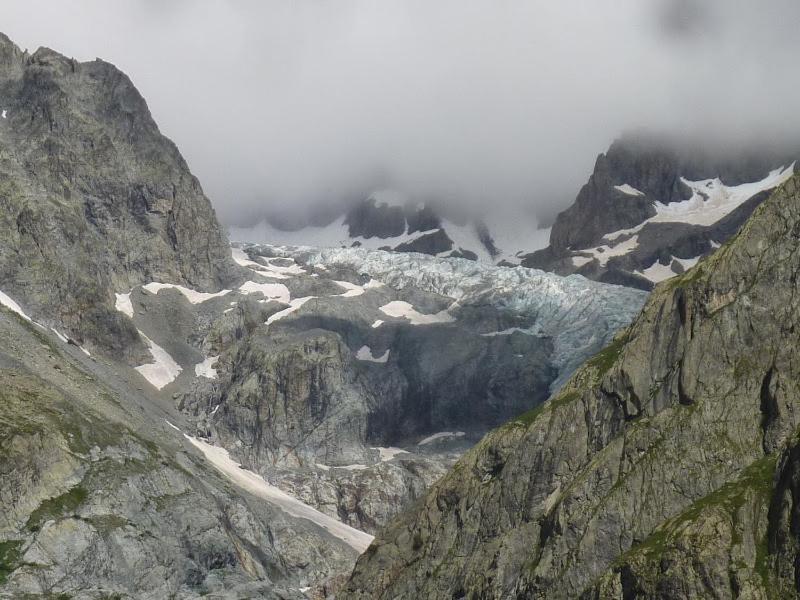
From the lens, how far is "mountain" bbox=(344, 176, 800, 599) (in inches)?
3418

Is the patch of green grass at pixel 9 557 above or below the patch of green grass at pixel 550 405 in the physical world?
below

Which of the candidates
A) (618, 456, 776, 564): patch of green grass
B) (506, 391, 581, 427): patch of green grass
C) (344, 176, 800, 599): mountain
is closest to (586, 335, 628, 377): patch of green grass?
(344, 176, 800, 599): mountain

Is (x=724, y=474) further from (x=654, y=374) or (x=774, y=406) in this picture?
(x=654, y=374)

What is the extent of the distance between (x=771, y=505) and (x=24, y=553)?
94962 millimetres

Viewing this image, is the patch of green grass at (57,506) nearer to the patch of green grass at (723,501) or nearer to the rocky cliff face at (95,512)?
the rocky cliff face at (95,512)

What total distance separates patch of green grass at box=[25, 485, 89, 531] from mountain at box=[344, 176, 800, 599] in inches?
1669

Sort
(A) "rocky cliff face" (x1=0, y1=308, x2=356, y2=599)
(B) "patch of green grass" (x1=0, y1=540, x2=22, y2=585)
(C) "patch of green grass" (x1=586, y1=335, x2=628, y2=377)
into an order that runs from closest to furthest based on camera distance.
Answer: (C) "patch of green grass" (x1=586, y1=335, x2=628, y2=377) → (B) "patch of green grass" (x1=0, y1=540, x2=22, y2=585) → (A) "rocky cliff face" (x1=0, y1=308, x2=356, y2=599)

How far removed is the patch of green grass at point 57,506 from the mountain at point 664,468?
4239cm

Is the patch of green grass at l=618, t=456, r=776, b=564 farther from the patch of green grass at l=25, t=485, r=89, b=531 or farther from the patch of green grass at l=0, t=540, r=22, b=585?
the patch of green grass at l=25, t=485, r=89, b=531

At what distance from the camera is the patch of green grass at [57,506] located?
14425 centimetres

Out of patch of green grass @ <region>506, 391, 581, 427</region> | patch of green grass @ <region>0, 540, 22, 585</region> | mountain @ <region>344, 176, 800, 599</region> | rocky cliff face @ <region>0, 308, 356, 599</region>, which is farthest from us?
rocky cliff face @ <region>0, 308, 356, 599</region>

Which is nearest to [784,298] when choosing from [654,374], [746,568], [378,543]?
[654,374]

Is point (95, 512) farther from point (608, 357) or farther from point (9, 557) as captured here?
point (608, 357)

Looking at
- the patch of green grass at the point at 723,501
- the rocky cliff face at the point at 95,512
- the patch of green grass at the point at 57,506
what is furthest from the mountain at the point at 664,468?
the patch of green grass at the point at 57,506
